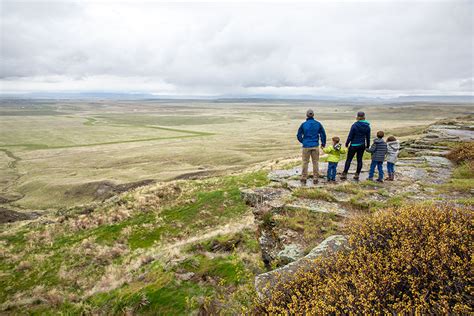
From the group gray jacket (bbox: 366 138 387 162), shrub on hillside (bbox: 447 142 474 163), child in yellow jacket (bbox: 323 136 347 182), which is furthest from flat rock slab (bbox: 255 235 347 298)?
shrub on hillside (bbox: 447 142 474 163)

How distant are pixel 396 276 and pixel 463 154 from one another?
54.7 feet

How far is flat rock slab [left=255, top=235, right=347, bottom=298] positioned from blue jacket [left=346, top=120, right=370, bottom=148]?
8.32 meters

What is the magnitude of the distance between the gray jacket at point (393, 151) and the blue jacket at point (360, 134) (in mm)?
1515

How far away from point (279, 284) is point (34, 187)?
57.4m

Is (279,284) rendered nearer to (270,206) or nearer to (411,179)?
(270,206)

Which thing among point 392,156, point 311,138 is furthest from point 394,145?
point 311,138

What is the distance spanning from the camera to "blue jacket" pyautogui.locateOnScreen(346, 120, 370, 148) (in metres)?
13.6

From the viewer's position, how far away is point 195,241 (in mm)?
12000

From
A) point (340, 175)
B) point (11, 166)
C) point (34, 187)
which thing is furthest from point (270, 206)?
point (11, 166)

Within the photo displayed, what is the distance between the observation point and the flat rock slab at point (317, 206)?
31.9ft

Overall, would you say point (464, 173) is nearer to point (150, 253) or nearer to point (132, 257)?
point (150, 253)

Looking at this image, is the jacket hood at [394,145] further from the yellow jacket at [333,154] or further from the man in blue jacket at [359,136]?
the yellow jacket at [333,154]

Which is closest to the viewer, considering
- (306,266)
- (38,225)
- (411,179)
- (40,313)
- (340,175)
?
(306,266)

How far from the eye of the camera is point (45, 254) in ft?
50.9
